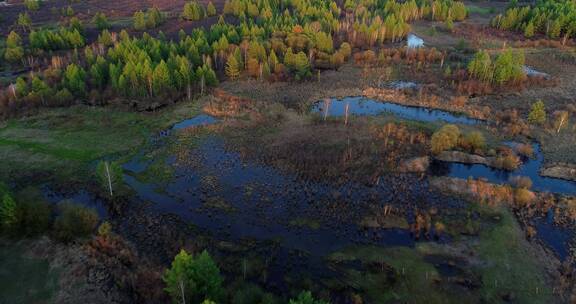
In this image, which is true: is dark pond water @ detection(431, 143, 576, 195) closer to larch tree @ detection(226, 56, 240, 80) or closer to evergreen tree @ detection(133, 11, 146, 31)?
larch tree @ detection(226, 56, 240, 80)

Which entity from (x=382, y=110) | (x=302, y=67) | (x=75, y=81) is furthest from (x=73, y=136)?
(x=382, y=110)

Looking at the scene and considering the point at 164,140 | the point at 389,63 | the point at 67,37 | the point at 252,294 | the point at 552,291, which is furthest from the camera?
the point at 67,37

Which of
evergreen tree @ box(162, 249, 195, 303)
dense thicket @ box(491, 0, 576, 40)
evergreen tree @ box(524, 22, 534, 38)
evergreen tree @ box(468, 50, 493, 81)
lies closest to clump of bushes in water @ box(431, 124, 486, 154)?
evergreen tree @ box(468, 50, 493, 81)

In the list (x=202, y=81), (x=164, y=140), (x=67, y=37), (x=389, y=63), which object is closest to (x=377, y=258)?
(x=164, y=140)

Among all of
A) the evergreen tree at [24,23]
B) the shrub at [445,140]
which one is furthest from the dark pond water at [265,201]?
the evergreen tree at [24,23]

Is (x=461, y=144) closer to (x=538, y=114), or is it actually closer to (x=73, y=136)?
(x=538, y=114)

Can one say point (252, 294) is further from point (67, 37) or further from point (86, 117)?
point (67, 37)

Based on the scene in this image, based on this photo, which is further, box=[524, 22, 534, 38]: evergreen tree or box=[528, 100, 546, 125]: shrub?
box=[524, 22, 534, 38]: evergreen tree
